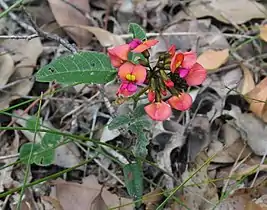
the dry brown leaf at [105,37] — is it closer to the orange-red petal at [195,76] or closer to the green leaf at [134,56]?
the green leaf at [134,56]

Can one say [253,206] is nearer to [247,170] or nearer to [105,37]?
[247,170]

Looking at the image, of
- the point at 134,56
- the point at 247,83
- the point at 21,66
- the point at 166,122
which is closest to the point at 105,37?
the point at 21,66

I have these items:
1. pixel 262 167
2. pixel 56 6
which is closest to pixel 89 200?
pixel 262 167

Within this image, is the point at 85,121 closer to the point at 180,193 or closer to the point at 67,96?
the point at 67,96

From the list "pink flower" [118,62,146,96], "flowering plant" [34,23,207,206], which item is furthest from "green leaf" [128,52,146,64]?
"pink flower" [118,62,146,96]

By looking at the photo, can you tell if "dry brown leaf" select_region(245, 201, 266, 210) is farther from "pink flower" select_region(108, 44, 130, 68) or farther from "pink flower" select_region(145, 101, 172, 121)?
"pink flower" select_region(108, 44, 130, 68)

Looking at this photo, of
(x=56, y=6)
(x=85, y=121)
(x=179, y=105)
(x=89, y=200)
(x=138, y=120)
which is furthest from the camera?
(x=56, y=6)
